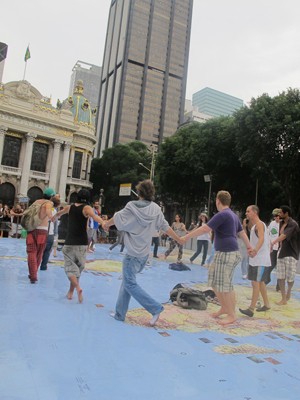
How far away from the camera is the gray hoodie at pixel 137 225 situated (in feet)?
14.5

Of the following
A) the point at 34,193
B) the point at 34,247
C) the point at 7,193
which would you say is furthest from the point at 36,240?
the point at 34,193

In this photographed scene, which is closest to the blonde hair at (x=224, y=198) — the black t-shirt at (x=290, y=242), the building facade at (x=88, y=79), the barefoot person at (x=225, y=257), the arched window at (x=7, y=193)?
the barefoot person at (x=225, y=257)

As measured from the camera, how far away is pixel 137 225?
4.45m

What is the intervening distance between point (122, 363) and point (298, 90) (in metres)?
26.7

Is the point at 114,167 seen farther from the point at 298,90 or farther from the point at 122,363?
the point at 122,363

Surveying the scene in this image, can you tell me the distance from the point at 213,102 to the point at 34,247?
173603mm

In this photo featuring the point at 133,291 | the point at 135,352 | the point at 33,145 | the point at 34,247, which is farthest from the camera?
the point at 33,145

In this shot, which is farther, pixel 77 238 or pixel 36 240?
pixel 36 240

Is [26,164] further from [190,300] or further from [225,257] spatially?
[225,257]

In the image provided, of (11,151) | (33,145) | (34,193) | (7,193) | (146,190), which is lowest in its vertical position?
(146,190)

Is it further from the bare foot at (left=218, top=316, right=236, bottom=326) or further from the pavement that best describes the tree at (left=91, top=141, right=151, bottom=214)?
the bare foot at (left=218, top=316, right=236, bottom=326)

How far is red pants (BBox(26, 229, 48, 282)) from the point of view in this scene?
257 inches

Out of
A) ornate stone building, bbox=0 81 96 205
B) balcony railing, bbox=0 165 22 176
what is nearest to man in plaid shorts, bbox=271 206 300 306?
ornate stone building, bbox=0 81 96 205

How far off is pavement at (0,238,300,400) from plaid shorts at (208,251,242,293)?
537mm
